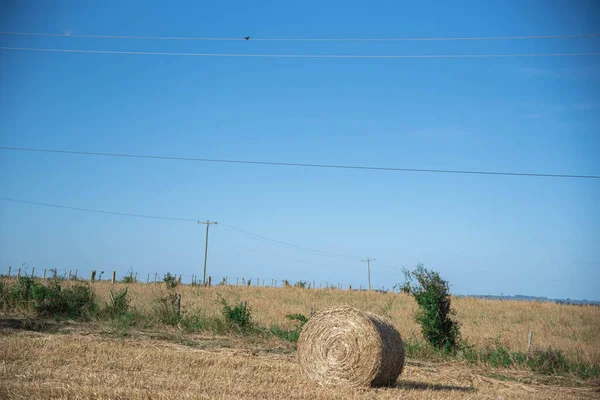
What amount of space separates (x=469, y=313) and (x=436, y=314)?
747 inches

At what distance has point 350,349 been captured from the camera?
1141 cm

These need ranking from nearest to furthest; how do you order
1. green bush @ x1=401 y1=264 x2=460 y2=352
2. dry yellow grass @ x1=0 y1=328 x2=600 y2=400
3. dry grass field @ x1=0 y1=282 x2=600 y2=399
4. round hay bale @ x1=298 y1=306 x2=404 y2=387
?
dry yellow grass @ x1=0 y1=328 x2=600 y2=400, dry grass field @ x1=0 y1=282 x2=600 y2=399, round hay bale @ x1=298 y1=306 x2=404 y2=387, green bush @ x1=401 y1=264 x2=460 y2=352

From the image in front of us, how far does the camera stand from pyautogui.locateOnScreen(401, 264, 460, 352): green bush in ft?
55.7

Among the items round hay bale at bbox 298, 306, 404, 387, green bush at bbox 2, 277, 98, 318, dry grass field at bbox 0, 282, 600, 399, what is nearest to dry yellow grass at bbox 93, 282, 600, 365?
Result: dry grass field at bbox 0, 282, 600, 399

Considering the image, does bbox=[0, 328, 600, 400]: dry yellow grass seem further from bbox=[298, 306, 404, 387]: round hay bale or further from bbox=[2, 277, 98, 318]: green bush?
bbox=[2, 277, 98, 318]: green bush

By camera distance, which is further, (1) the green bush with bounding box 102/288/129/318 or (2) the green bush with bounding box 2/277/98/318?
(2) the green bush with bounding box 2/277/98/318

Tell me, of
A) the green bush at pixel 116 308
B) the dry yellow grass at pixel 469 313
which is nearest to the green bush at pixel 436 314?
the dry yellow grass at pixel 469 313

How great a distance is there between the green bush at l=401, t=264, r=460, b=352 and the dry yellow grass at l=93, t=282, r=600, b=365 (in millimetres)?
661

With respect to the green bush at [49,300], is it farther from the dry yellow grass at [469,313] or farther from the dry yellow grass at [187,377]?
the dry yellow grass at [187,377]

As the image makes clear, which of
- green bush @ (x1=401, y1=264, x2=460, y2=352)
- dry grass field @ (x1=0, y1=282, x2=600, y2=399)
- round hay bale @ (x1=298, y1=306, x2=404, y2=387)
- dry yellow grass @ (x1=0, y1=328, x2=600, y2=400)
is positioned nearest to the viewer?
dry yellow grass @ (x1=0, y1=328, x2=600, y2=400)

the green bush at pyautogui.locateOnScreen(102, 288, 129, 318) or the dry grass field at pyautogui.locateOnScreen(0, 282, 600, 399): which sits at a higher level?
the green bush at pyautogui.locateOnScreen(102, 288, 129, 318)

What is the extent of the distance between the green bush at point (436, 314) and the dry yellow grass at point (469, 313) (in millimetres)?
661

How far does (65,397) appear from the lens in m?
8.09

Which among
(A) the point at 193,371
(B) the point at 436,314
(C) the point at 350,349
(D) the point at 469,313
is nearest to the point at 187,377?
(A) the point at 193,371
